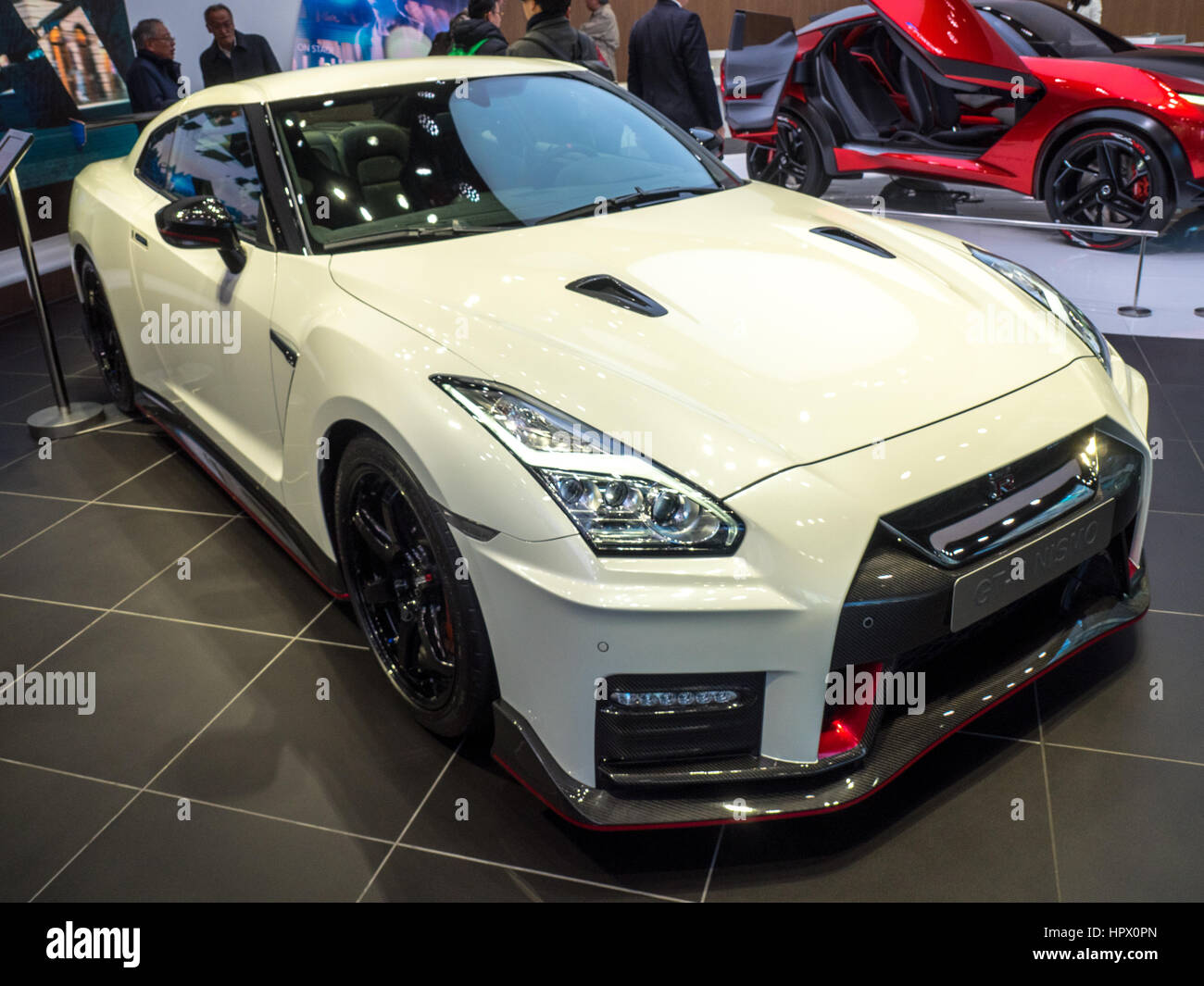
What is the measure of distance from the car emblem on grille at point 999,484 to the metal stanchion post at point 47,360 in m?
3.79

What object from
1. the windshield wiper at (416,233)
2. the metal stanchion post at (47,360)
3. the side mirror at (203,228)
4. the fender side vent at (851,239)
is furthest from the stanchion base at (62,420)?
the fender side vent at (851,239)

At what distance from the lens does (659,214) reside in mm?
2764

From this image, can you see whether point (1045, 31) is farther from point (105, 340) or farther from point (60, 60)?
point (60, 60)

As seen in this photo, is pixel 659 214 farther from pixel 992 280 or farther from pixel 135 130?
pixel 135 130

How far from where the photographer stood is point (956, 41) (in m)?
5.47

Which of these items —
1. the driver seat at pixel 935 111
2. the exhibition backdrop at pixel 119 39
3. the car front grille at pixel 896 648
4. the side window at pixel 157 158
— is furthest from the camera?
the exhibition backdrop at pixel 119 39

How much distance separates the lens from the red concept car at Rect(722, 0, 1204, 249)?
5242 mm

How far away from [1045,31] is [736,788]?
5835mm

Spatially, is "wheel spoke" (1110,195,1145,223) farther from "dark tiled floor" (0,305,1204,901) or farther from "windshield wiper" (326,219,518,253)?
"windshield wiper" (326,219,518,253)

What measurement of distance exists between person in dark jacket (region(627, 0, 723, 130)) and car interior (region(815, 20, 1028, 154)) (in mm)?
1265

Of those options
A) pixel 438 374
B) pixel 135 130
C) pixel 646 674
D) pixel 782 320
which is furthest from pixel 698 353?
pixel 135 130

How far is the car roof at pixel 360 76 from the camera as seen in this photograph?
2883 mm

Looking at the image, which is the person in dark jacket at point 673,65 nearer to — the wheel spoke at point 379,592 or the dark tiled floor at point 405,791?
the dark tiled floor at point 405,791
